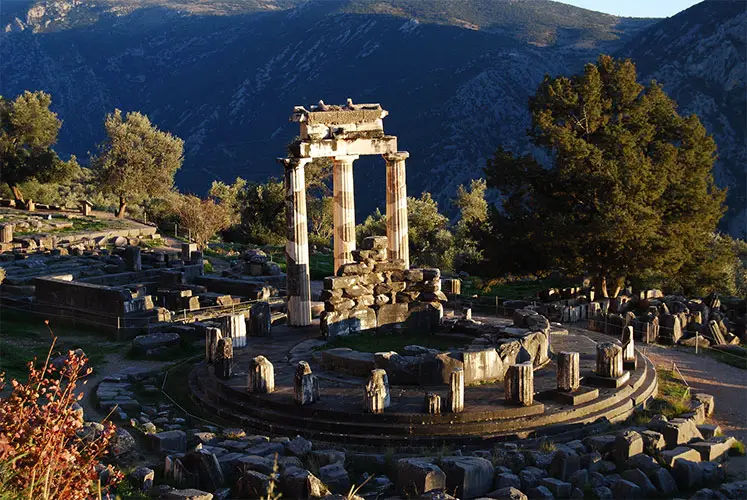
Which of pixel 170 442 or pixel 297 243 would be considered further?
pixel 297 243

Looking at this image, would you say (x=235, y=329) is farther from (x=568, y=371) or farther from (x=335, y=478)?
(x=335, y=478)

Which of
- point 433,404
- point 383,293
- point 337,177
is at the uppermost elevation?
point 337,177

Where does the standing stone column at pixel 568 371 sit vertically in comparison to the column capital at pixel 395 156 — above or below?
below

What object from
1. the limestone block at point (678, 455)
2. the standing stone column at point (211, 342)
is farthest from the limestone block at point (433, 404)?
the standing stone column at point (211, 342)

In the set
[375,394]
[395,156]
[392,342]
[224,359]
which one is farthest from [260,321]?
[375,394]

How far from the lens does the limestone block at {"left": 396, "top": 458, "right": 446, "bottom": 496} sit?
552 inches

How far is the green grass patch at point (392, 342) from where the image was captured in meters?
23.0

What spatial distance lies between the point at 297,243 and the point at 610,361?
A: 406 inches

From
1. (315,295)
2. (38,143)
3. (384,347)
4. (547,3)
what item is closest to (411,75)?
(547,3)

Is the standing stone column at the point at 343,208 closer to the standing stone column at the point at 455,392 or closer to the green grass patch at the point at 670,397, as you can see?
the green grass patch at the point at 670,397

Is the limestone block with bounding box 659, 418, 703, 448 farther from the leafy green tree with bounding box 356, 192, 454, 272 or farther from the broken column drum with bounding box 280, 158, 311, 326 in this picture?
the leafy green tree with bounding box 356, 192, 454, 272

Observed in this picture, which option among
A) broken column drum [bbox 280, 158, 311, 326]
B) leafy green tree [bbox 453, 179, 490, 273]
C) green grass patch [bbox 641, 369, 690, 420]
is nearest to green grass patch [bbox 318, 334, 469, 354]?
broken column drum [bbox 280, 158, 311, 326]

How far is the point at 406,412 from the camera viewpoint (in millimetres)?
17641

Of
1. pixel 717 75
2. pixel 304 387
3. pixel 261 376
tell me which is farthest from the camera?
pixel 717 75
